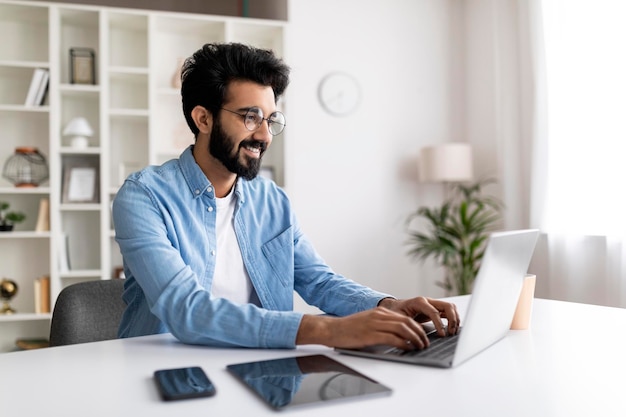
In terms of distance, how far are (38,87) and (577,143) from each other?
3.03m

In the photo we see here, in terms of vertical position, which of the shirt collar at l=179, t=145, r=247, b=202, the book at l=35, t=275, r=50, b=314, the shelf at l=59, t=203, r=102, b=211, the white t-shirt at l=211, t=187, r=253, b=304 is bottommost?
the book at l=35, t=275, r=50, b=314

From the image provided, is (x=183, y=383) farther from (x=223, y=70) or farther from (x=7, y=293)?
(x=7, y=293)

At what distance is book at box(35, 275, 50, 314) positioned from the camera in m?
3.52

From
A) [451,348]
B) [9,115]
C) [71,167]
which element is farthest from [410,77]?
[451,348]

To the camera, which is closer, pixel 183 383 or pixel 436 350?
pixel 183 383

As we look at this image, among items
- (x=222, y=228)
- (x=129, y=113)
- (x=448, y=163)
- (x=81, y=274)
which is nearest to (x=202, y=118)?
(x=222, y=228)

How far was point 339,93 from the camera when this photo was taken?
4.23 m

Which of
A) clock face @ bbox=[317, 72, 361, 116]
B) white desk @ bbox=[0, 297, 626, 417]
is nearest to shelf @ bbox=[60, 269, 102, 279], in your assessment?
clock face @ bbox=[317, 72, 361, 116]

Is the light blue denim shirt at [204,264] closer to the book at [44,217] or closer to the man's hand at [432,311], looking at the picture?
the man's hand at [432,311]

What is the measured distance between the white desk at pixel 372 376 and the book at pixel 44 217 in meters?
2.62

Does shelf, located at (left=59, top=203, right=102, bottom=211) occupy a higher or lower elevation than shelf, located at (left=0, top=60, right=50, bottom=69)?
lower

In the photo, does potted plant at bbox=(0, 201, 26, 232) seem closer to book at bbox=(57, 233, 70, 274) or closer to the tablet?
book at bbox=(57, 233, 70, 274)

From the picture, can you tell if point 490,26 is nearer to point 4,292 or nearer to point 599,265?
point 599,265

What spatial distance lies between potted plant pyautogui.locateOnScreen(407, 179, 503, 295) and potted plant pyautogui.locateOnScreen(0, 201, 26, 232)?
2.37m
